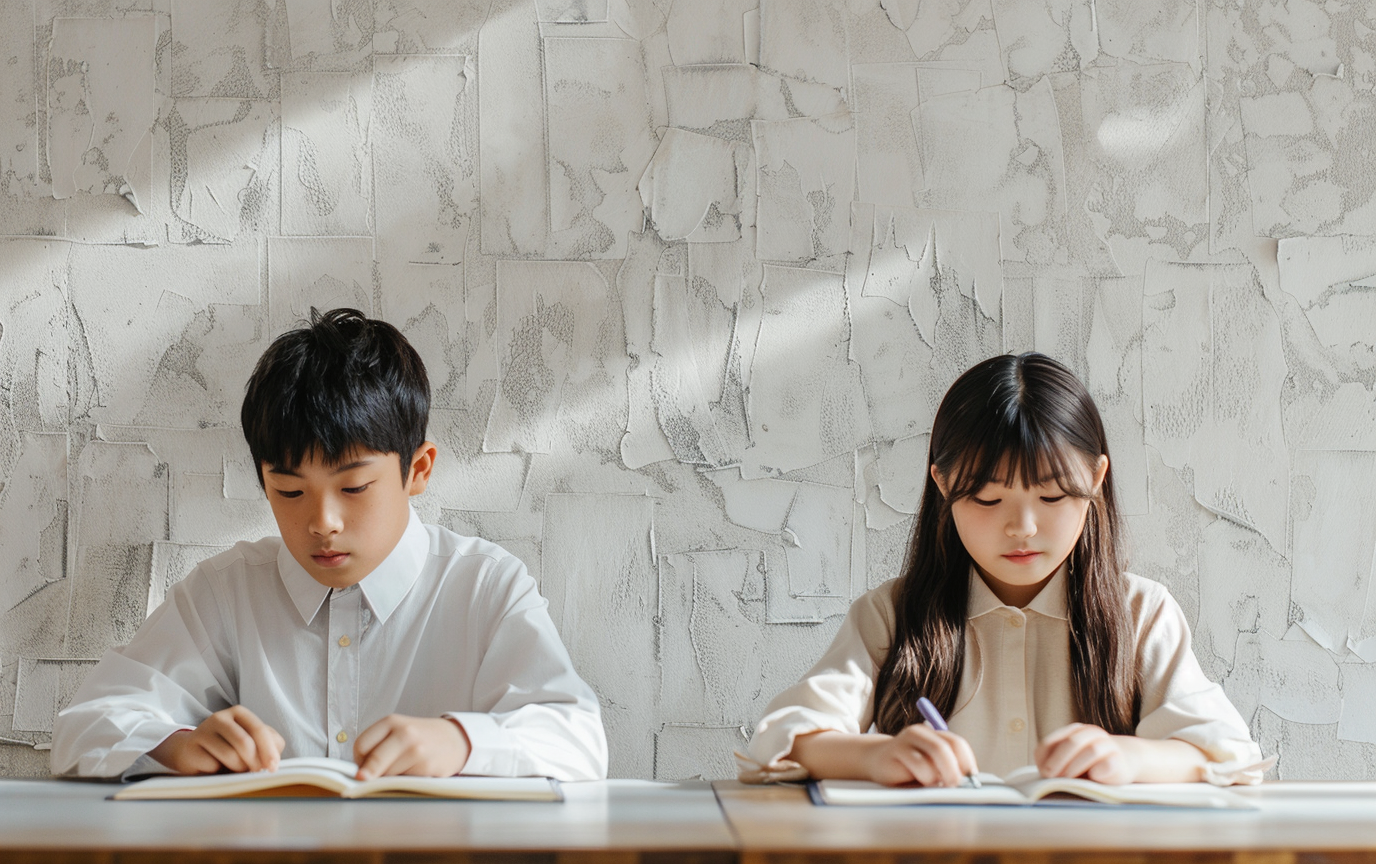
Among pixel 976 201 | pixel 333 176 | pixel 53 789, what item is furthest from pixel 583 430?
pixel 53 789

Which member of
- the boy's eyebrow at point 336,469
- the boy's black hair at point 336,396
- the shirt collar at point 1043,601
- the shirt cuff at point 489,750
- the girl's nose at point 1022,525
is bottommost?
the shirt cuff at point 489,750

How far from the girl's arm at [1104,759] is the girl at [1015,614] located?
104mm

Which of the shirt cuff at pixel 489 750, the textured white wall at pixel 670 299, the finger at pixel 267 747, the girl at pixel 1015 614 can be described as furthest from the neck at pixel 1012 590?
the finger at pixel 267 747

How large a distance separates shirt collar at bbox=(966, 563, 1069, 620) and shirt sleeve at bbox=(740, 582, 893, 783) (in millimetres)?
107

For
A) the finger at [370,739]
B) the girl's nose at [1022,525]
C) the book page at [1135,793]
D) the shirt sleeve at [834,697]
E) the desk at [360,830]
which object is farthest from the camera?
the girl's nose at [1022,525]

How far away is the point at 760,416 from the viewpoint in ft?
5.43

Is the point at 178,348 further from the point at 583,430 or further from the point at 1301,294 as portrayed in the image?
the point at 1301,294

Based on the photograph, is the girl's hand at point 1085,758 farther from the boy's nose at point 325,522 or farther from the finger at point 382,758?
the boy's nose at point 325,522

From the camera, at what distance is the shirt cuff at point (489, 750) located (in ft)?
3.55

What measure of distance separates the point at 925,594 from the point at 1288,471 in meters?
0.73

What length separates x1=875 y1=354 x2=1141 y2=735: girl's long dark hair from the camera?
49.9 inches

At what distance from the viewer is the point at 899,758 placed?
1.00 meters

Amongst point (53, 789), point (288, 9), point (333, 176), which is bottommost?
point (53, 789)

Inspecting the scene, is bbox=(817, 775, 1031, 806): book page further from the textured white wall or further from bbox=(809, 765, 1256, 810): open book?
the textured white wall
